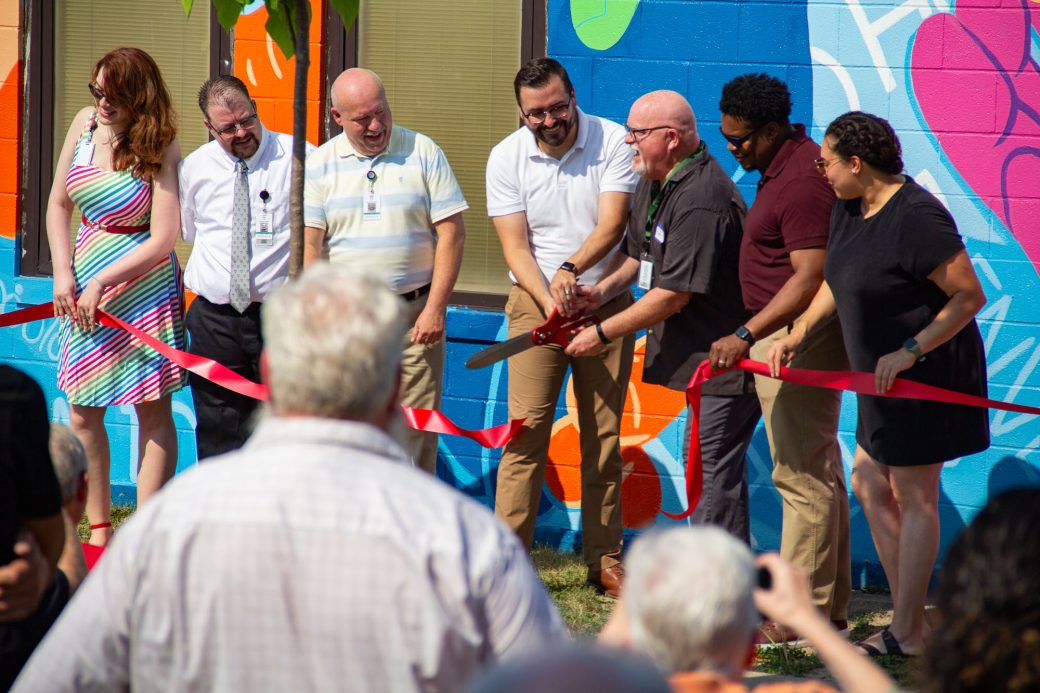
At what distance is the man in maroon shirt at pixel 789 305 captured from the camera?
14.5ft

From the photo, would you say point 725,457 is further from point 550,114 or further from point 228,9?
point 228,9

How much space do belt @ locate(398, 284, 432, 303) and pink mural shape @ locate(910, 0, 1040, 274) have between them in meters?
2.23

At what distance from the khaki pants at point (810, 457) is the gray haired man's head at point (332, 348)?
2.93 meters

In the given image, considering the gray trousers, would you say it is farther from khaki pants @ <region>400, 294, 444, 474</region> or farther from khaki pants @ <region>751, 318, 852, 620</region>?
khaki pants @ <region>400, 294, 444, 474</region>

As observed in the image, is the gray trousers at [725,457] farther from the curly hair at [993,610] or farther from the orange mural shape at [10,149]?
the orange mural shape at [10,149]

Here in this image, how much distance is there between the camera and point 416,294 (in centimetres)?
522

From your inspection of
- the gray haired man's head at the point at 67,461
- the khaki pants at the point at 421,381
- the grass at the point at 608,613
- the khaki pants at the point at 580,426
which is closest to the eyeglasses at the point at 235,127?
the khaki pants at the point at 421,381

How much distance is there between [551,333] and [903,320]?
1.45 meters

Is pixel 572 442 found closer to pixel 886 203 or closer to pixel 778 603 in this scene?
pixel 886 203

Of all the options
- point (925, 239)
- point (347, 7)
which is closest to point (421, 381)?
point (925, 239)

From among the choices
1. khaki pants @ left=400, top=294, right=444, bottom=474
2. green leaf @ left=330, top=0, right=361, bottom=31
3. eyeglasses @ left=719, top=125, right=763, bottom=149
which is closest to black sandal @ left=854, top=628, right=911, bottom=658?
eyeglasses @ left=719, top=125, right=763, bottom=149

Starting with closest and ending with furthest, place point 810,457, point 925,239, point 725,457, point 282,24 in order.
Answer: point 282,24 < point 925,239 < point 810,457 < point 725,457

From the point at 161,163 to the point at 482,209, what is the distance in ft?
5.14

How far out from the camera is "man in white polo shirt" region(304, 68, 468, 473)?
200 inches
